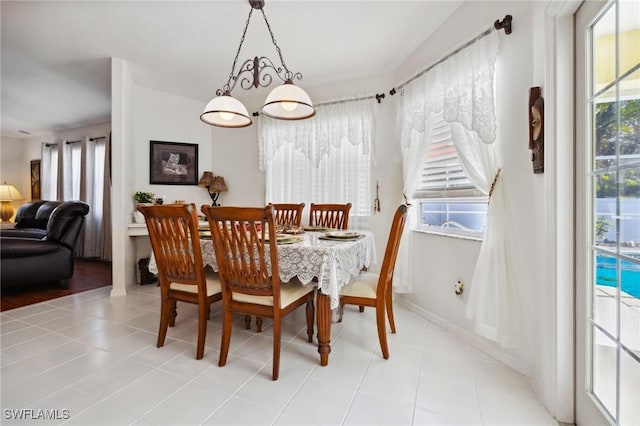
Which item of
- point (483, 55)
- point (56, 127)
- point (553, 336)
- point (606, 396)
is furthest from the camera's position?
point (56, 127)

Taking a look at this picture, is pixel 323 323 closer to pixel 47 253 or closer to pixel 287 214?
pixel 287 214

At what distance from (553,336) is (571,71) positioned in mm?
1273

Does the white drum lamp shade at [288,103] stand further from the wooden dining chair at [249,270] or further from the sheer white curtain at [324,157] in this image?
the sheer white curtain at [324,157]

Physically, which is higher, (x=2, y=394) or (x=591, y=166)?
(x=591, y=166)

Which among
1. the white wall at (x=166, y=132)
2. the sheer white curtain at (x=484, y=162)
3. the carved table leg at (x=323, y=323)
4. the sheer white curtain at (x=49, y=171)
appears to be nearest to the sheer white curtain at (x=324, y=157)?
the white wall at (x=166, y=132)

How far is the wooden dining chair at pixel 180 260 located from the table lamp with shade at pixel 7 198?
6270 mm

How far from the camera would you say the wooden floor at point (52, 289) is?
9.52ft

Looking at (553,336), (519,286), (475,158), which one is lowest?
(553,336)

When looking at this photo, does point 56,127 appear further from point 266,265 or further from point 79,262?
point 266,265

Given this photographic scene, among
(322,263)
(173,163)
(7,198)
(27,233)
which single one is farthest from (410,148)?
(7,198)

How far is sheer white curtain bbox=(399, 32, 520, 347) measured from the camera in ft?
5.78

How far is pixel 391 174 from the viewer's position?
3.08 metres

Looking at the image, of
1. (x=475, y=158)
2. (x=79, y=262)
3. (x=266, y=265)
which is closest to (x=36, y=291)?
(x=79, y=262)

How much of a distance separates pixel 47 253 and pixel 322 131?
11.7 ft
